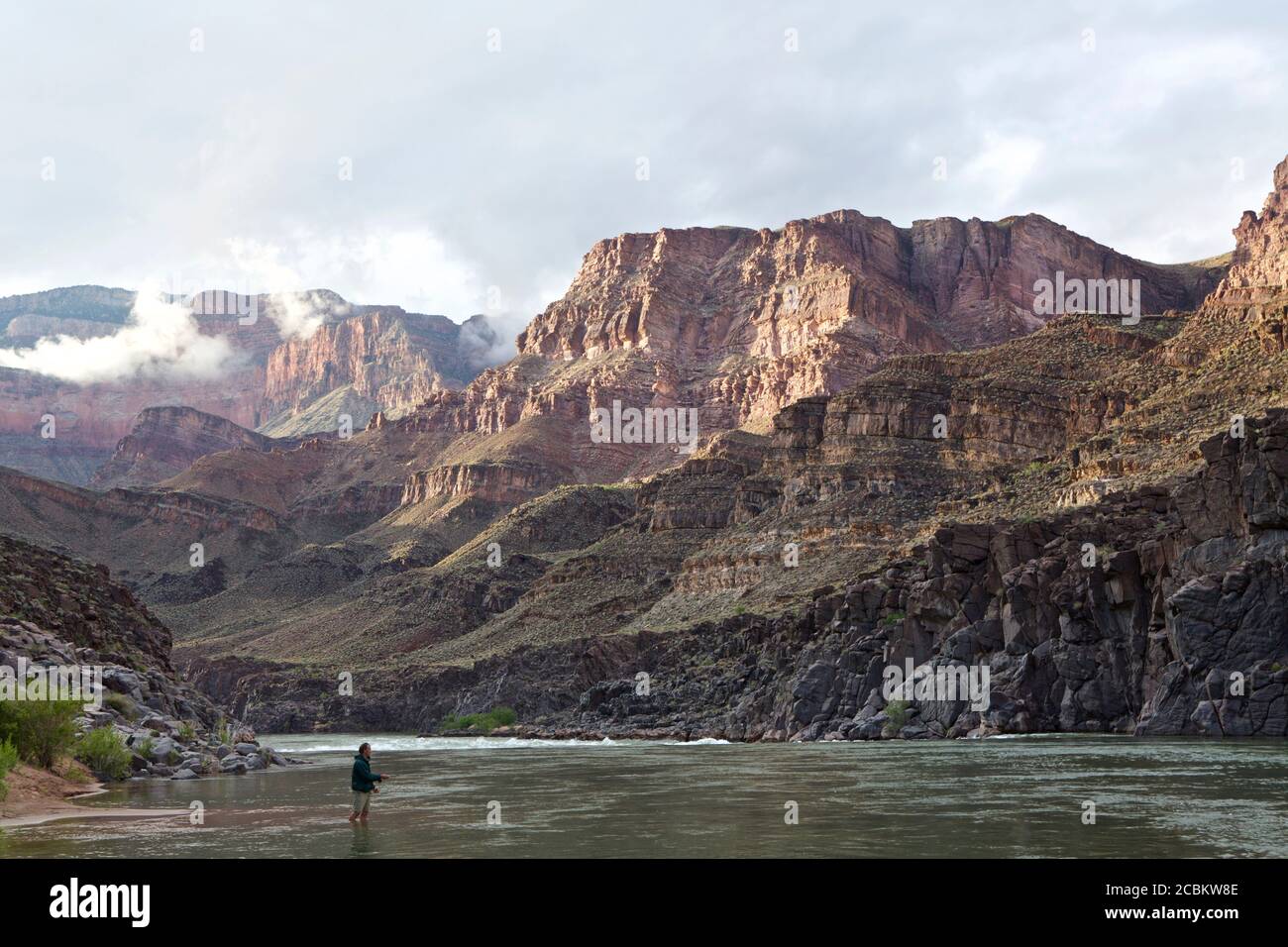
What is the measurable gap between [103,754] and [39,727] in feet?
14.4

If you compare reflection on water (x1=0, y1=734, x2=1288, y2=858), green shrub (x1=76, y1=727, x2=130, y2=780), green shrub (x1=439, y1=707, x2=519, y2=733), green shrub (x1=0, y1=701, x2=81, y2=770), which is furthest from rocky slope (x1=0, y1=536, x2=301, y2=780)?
green shrub (x1=439, y1=707, x2=519, y2=733)

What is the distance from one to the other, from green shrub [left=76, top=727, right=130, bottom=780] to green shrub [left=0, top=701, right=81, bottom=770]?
2.97 m

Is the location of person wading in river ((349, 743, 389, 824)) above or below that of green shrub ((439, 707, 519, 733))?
above

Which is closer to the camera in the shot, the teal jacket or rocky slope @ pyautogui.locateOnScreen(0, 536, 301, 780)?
the teal jacket

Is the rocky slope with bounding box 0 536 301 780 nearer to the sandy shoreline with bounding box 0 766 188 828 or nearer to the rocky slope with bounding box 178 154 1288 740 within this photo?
the sandy shoreline with bounding box 0 766 188 828

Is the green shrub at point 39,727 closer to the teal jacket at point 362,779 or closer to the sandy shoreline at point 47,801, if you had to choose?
the sandy shoreline at point 47,801

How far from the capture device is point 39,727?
116 feet

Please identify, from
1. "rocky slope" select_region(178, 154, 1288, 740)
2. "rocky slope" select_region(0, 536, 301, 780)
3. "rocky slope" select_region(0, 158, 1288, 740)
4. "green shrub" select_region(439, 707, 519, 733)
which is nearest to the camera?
"rocky slope" select_region(0, 536, 301, 780)

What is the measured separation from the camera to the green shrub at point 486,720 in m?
112

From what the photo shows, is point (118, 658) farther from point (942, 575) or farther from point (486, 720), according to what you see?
point (486, 720)

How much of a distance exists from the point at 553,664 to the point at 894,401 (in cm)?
4363

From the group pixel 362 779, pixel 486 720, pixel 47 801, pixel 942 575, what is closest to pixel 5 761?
pixel 47 801

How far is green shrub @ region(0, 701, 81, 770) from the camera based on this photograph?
34969mm
